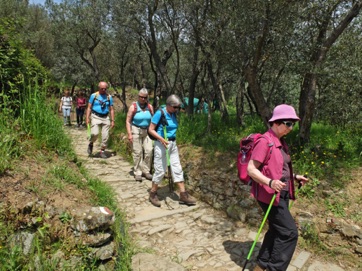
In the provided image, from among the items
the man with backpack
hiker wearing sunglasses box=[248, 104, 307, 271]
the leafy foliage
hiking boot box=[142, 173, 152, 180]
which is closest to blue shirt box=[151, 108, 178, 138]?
hiking boot box=[142, 173, 152, 180]

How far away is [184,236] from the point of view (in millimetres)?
5133

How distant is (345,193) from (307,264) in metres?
1.70

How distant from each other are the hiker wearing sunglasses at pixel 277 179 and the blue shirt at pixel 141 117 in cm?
418

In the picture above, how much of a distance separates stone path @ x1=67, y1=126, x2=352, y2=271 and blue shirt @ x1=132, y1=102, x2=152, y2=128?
5.04 feet

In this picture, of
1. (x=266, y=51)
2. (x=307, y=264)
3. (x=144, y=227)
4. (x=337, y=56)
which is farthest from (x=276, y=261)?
(x=337, y=56)

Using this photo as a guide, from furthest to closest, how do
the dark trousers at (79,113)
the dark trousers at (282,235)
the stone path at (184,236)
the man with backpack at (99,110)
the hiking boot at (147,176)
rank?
the dark trousers at (79,113) < the man with backpack at (99,110) < the hiking boot at (147,176) < the stone path at (184,236) < the dark trousers at (282,235)

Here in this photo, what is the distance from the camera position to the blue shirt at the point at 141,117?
718cm

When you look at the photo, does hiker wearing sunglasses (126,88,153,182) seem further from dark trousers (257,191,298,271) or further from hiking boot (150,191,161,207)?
dark trousers (257,191,298,271)

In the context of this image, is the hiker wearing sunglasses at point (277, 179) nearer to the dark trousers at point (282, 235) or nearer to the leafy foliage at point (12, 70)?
the dark trousers at point (282, 235)

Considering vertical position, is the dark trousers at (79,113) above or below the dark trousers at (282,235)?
above

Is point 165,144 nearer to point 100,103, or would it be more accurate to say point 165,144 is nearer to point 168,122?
point 168,122

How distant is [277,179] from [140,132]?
4557 mm

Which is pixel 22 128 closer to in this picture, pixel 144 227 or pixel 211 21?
pixel 144 227

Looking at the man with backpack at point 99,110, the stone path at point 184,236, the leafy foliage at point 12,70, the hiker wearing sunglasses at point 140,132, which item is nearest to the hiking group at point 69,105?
the man with backpack at point 99,110
